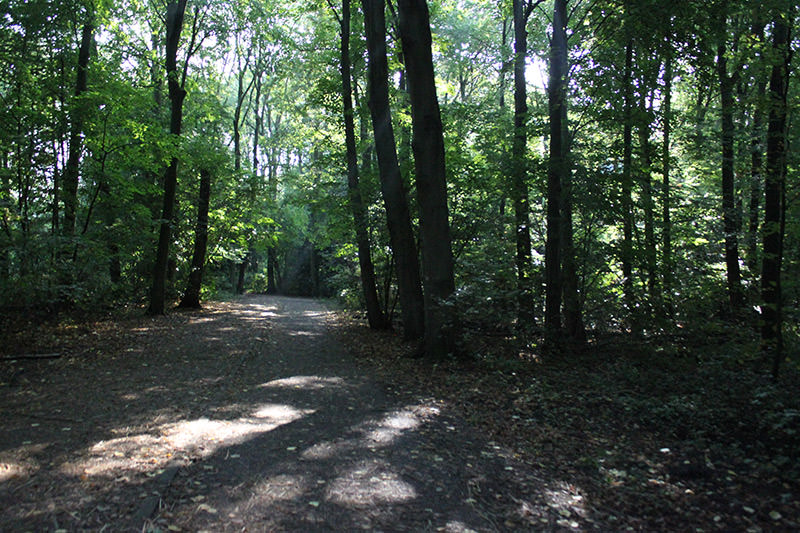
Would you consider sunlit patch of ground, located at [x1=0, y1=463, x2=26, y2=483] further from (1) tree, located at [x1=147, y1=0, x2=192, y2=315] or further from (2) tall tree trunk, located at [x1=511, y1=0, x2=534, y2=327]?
(1) tree, located at [x1=147, y1=0, x2=192, y2=315]

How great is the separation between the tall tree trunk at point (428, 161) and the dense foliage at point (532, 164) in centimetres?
47

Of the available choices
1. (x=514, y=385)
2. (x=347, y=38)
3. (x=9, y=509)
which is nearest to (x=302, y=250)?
(x=347, y=38)

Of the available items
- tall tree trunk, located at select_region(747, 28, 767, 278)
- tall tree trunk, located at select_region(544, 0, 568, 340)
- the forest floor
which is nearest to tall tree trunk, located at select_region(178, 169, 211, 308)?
the forest floor

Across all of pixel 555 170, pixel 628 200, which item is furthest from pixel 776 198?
pixel 555 170

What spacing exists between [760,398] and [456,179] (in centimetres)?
702

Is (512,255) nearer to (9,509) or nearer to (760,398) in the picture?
(760,398)

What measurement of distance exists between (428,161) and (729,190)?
7853 mm

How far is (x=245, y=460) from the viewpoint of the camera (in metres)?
4.25

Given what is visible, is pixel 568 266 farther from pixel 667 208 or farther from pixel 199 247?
pixel 199 247

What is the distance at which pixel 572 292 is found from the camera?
926cm

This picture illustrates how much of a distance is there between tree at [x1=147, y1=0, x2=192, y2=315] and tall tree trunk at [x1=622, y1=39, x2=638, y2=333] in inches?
461

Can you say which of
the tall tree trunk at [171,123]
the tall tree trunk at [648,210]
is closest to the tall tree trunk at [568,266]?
the tall tree trunk at [648,210]

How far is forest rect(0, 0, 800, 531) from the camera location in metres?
6.83

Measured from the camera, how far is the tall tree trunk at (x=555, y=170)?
8.99 metres
